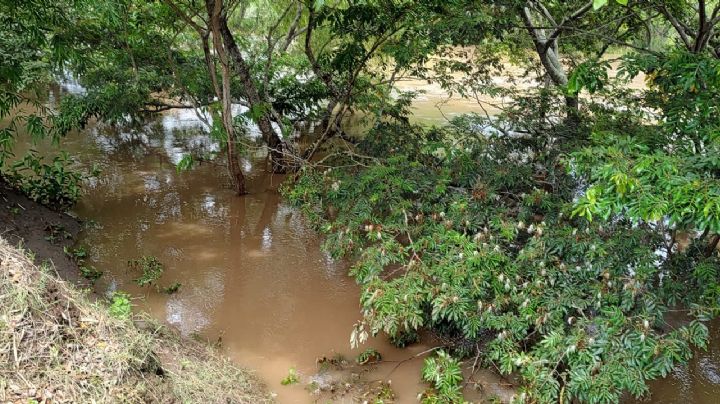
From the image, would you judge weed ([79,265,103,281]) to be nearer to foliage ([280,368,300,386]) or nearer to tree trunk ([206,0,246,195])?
tree trunk ([206,0,246,195])

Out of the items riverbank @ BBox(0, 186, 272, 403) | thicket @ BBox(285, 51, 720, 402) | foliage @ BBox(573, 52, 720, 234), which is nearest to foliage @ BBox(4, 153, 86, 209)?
thicket @ BBox(285, 51, 720, 402)

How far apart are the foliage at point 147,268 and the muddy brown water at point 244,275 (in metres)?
0.07

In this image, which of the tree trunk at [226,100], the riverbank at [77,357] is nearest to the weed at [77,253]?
the tree trunk at [226,100]

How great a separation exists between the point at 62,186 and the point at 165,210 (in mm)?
1154

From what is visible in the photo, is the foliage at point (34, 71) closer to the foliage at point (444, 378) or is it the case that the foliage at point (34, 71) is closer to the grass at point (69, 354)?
the grass at point (69, 354)

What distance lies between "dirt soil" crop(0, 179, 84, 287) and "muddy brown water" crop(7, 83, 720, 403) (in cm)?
25

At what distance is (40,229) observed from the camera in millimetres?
4898

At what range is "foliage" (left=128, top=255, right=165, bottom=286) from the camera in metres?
4.62

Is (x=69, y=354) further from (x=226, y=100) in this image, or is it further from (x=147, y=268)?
(x=226, y=100)

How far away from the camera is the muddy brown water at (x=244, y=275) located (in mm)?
3719

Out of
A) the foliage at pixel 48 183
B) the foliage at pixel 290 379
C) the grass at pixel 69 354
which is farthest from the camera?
the foliage at pixel 48 183

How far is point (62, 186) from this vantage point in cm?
576

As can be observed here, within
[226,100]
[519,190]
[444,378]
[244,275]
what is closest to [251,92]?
[226,100]

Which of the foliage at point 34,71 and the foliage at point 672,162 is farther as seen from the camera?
the foliage at point 34,71
